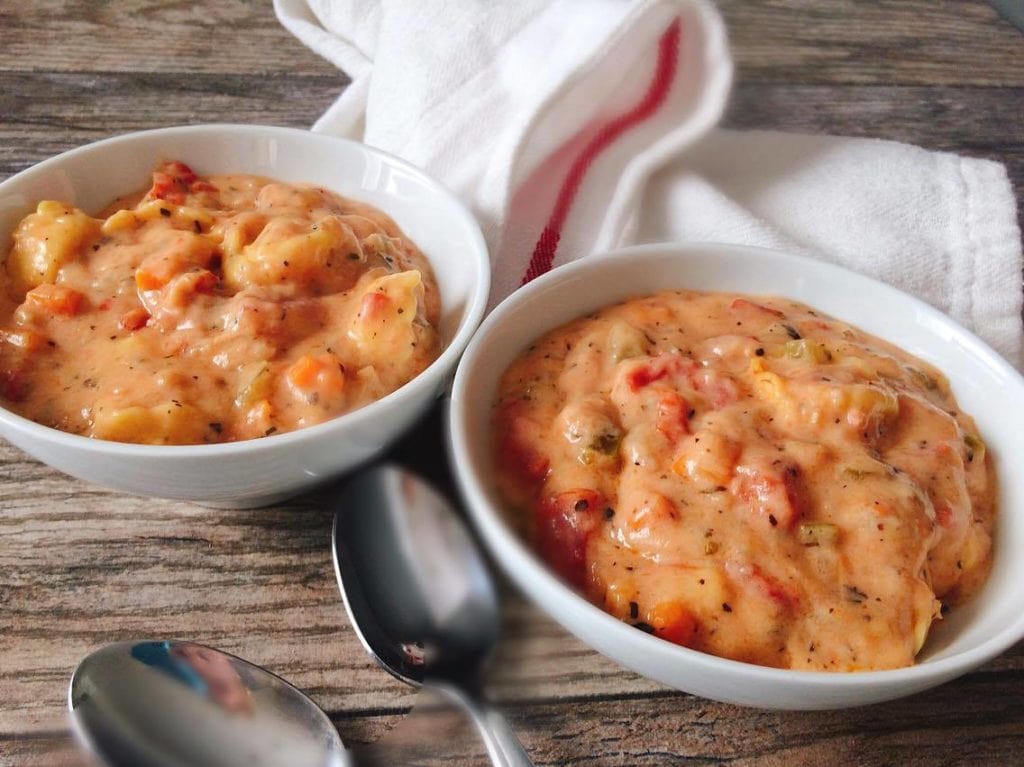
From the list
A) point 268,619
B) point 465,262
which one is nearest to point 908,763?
point 268,619

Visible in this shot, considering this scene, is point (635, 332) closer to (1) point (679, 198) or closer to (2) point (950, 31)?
(1) point (679, 198)

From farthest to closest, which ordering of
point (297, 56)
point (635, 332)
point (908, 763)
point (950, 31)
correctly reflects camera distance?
1. point (950, 31)
2. point (297, 56)
3. point (635, 332)
4. point (908, 763)

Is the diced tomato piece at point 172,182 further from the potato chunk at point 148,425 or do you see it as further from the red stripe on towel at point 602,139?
the red stripe on towel at point 602,139

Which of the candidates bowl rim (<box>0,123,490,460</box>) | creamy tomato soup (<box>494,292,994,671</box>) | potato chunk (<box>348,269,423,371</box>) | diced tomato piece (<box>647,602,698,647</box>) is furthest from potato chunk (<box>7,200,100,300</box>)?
diced tomato piece (<box>647,602,698,647</box>)

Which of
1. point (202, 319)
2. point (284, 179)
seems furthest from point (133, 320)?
point (284, 179)

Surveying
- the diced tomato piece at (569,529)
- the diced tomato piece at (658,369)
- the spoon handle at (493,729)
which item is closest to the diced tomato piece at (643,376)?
the diced tomato piece at (658,369)

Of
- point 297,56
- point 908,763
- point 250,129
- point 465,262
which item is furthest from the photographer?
point 297,56

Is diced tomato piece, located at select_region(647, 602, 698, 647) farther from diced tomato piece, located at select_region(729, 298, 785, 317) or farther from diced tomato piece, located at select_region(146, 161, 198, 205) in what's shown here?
diced tomato piece, located at select_region(146, 161, 198, 205)
